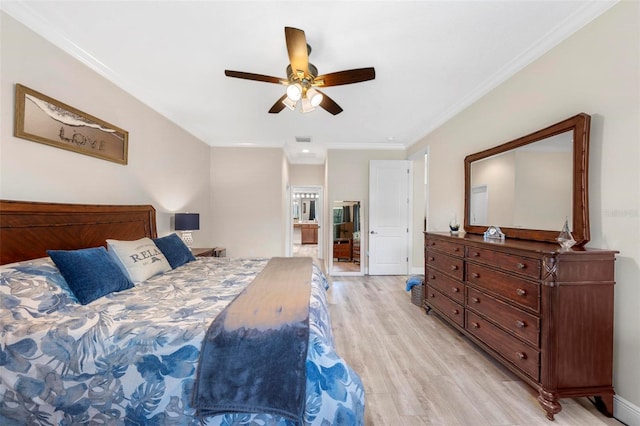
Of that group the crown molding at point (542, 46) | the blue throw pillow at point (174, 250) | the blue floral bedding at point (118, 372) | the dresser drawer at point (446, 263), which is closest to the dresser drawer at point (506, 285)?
the dresser drawer at point (446, 263)

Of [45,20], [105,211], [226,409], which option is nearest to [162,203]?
[105,211]

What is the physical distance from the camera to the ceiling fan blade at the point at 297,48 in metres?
1.65

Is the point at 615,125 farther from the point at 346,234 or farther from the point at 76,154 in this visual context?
the point at 346,234

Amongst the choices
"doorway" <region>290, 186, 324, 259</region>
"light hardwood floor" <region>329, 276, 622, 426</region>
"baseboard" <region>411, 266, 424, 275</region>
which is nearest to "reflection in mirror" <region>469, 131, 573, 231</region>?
"light hardwood floor" <region>329, 276, 622, 426</region>

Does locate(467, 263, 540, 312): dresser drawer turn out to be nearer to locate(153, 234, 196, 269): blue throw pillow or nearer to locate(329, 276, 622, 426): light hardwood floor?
locate(329, 276, 622, 426): light hardwood floor

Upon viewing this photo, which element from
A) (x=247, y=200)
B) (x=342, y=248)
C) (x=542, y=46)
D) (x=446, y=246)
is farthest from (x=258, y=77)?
(x=342, y=248)

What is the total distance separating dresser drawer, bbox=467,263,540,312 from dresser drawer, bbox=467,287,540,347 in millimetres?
68

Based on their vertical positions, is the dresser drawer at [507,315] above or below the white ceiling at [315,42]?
below

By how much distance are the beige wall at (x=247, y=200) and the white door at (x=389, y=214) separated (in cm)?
194

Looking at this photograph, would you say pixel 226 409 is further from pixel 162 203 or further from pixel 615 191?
pixel 162 203

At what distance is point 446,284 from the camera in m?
2.76

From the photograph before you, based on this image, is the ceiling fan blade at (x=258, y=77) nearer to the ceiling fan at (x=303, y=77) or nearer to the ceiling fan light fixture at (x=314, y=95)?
the ceiling fan at (x=303, y=77)

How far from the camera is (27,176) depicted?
187 cm

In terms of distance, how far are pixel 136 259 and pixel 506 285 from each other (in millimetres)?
2969
